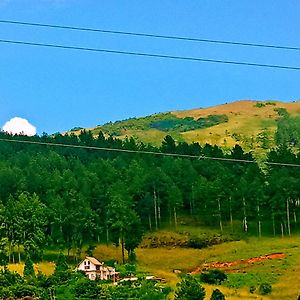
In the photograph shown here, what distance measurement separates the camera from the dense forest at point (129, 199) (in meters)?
78.5

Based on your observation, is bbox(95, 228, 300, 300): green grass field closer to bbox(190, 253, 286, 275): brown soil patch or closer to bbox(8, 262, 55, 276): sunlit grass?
bbox(190, 253, 286, 275): brown soil patch

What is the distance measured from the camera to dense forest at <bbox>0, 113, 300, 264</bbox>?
3091 inches

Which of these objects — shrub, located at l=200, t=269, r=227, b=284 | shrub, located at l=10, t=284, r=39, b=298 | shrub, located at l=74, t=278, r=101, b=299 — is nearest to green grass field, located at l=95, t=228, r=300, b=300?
shrub, located at l=200, t=269, r=227, b=284

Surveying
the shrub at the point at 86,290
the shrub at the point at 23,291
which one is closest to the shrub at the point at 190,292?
the shrub at the point at 86,290

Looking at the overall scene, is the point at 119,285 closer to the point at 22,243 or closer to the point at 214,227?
the point at 22,243

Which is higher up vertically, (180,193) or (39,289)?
(180,193)

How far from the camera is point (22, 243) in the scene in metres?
75.0

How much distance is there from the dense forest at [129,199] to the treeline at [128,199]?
0.12 metres

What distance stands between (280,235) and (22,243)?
3307 cm

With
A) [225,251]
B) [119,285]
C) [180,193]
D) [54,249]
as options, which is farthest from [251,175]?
[119,285]

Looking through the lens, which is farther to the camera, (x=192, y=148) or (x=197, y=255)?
(x=192, y=148)

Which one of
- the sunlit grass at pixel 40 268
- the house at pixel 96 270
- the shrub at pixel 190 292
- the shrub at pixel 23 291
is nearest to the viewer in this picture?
the shrub at pixel 190 292

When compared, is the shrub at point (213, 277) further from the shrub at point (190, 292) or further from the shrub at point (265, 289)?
the shrub at point (190, 292)

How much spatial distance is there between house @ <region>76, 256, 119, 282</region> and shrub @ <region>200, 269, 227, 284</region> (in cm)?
914
